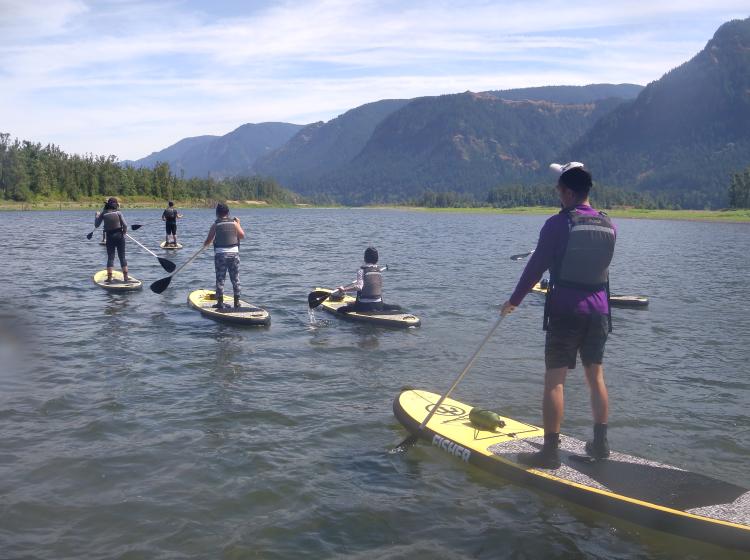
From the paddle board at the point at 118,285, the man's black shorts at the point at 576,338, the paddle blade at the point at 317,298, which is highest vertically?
the man's black shorts at the point at 576,338

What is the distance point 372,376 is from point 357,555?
647 cm

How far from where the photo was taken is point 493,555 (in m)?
6.77

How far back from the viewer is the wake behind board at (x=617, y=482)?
22.2 ft

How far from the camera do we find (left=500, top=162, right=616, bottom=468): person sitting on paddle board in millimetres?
7410

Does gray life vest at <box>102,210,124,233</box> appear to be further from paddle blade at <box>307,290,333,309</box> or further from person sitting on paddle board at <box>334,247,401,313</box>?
person sitting on paddle board at <box>334,247,401,313</box>

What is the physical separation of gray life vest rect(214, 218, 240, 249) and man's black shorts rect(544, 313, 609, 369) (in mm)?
11407

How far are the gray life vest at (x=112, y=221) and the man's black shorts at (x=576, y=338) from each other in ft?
56.4

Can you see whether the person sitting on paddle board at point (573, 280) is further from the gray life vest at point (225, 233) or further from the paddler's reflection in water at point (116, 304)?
the paddler's reflection in water at point (116, 304)

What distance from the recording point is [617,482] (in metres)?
7.63

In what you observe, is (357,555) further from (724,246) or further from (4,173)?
(4,173)

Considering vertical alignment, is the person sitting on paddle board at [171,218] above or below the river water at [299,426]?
above

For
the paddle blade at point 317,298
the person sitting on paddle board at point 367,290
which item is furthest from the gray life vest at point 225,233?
the person sitting on paddle board at point 367,290

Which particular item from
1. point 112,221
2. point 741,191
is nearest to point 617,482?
point 112,221

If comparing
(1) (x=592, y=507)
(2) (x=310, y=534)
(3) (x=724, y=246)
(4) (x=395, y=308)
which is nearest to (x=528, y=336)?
(4) (x=395, y=308)
